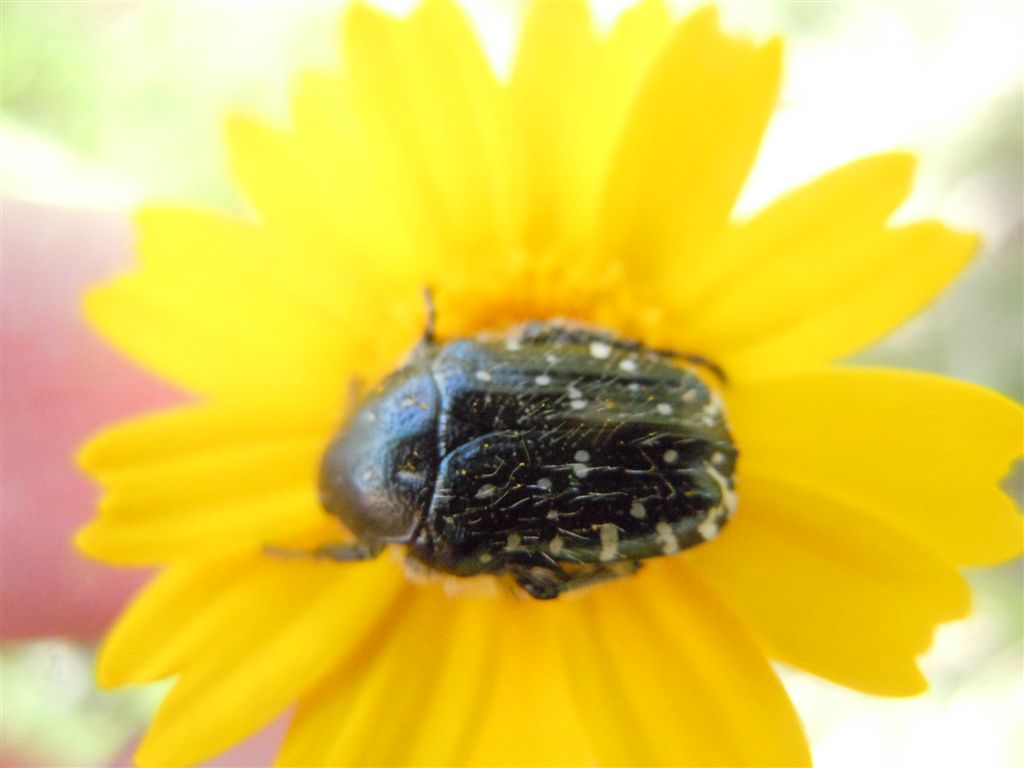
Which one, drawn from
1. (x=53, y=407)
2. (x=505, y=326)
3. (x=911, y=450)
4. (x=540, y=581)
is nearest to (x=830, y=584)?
(x=911, y=450)

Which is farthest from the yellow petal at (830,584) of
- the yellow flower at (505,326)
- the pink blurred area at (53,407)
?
the pink blurred area at (53,407)

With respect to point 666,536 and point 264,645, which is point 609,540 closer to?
point 666,536

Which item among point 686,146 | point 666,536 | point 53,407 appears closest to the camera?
point 666,536

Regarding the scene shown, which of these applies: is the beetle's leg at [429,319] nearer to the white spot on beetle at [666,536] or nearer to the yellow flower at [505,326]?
the yellow flower at [505,326]

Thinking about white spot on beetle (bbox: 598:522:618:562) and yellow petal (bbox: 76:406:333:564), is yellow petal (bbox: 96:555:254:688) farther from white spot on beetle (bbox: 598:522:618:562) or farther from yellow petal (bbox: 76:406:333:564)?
white spot on beetle (bbox: 598:522:618:562)

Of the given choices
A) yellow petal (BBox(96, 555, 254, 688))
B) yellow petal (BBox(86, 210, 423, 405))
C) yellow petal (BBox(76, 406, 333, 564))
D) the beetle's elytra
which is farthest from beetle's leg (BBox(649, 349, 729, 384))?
yellow petal (BBox(96, 555, 254, 688))
